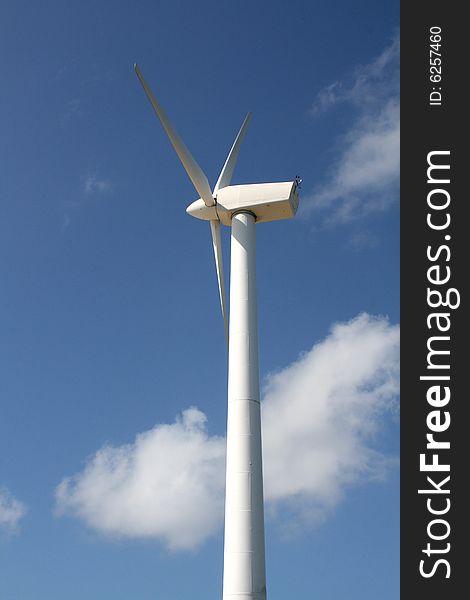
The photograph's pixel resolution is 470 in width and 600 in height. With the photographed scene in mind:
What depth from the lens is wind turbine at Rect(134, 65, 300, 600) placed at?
A: 30.0 metres

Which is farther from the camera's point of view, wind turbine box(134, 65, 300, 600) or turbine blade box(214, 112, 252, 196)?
turbine blade box(214, 112, 252, 196)

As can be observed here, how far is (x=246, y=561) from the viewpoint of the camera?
2973 centimetres

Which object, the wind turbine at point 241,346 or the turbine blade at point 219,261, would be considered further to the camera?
the turbine blade at point 219,261

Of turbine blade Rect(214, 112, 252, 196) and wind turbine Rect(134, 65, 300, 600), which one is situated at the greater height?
turbine blade Rect(214, 112, 252, 196)

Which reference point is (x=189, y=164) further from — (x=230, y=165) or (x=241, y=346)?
(x=241, y=346)

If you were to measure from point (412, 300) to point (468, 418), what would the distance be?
4747 mm

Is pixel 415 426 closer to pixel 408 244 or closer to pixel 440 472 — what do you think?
pixel 440 472

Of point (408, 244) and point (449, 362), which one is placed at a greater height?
point (408, 244)

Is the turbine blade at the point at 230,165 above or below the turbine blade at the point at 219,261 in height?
above

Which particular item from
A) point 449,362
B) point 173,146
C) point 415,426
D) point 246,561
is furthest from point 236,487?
point 173,146

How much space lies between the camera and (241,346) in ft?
113

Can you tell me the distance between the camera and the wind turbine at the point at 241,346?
30000 mm

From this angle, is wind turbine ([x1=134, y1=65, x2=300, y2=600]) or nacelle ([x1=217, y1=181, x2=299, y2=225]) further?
nacelle ([x1=217, y1=181, x2=299, y2=225])

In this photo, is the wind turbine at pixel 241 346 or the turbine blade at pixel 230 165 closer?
the wind turbine at pixel 241 346
